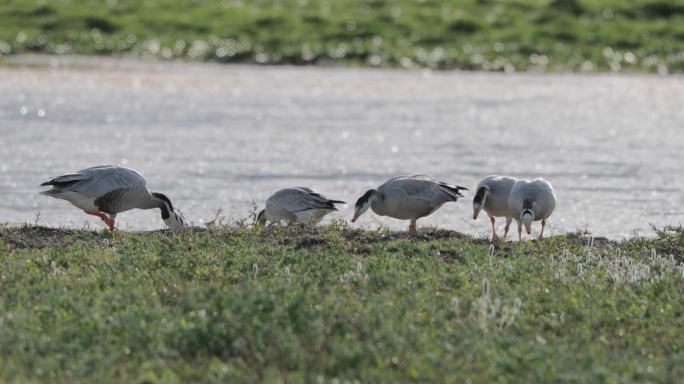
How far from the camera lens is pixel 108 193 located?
12.1 meters

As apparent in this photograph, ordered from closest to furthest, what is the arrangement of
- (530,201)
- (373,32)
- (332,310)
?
1. (332,310)
2. (530,201)
3. (373,32)

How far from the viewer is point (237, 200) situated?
1466cm

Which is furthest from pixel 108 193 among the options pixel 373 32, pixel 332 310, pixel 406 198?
pixel 373 32

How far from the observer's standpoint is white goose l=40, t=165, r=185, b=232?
1200 cm

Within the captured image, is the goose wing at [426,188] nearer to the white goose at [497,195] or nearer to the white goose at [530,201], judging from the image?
the white goose at [497,195]

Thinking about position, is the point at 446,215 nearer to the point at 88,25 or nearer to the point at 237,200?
the point at 237,200

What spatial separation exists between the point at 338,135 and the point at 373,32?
1685 cm

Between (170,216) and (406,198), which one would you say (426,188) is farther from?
(170,216)

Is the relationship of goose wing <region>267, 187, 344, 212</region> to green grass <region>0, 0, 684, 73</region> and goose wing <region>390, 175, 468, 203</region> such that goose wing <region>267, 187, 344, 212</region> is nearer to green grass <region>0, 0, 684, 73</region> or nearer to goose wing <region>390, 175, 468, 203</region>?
goose wing <region>390, 175, 468, 203</region>

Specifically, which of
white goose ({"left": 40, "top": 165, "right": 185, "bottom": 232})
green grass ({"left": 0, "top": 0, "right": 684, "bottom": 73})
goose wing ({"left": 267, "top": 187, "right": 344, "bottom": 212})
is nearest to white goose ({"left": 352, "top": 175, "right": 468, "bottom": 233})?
goose wing ({"left": 267, "top": 187, "right": 344, "bottom": 212})

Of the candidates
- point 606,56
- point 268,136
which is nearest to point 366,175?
point 268,136

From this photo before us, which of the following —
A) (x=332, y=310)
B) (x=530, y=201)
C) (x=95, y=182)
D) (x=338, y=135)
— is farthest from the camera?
(x=338, y=135)

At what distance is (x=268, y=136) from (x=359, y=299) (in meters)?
12.5

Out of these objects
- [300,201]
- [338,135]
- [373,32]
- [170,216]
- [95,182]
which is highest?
[373,32]
